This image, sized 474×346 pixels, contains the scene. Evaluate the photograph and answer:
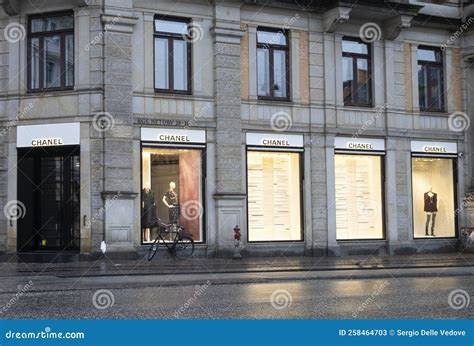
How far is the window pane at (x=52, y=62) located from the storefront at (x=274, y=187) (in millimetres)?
6526

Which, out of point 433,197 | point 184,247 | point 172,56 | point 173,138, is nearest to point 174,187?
point 173,138

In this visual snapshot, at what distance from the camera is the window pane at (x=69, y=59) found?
23938mm

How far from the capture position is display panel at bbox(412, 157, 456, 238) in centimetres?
2916

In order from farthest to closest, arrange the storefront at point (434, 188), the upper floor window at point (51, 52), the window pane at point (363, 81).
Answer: the storefront at point (434, 188) < the window pane at point (363, 81) < the upper floor window at point (51, 52)

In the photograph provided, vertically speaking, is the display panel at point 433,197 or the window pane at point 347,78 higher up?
the window pane at point 347,78

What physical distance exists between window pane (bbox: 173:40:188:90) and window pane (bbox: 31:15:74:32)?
3.39 metres

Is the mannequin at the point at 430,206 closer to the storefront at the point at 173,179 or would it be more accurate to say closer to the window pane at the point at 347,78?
the window pane at the point at 347,78

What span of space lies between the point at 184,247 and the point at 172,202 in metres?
1.56

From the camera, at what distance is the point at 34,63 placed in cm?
2438

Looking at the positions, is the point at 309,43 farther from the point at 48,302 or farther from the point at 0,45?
the point at 48,302

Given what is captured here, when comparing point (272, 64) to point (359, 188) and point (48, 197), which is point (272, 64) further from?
point (48, 197)

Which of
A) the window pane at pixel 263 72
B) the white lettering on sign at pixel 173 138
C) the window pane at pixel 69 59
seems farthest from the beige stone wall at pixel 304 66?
the window pane at pixel 69 59

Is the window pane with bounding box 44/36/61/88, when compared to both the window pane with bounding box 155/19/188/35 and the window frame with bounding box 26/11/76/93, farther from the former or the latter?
the window pane with bounding box 155/19/188/35

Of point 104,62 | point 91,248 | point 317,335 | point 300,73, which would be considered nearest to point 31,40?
point 104,62
